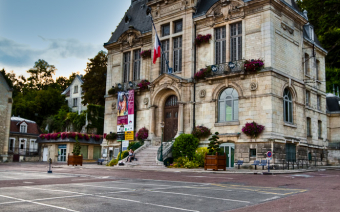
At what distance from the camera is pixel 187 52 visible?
28.3m

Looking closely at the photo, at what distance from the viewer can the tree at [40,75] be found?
75.3 metres

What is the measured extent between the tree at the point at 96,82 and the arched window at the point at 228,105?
79.8 feet

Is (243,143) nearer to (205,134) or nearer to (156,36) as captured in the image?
(205,134)

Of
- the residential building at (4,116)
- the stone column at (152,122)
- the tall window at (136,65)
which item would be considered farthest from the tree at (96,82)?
the stone column at (152,122)

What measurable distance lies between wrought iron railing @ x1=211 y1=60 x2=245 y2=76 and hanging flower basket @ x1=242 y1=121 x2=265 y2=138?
4.03 metres

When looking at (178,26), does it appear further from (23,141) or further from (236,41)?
(23,141)

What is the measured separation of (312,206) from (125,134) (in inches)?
998

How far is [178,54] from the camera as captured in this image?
29531 millimetres

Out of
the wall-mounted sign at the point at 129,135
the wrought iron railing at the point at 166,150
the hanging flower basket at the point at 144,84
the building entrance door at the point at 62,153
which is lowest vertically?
the building entrance door at the point at 62,153

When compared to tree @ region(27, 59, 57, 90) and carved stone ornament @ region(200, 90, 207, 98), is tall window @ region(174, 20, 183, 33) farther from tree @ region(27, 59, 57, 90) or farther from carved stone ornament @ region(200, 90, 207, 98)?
tree @ region(27, 59, 57, 90)

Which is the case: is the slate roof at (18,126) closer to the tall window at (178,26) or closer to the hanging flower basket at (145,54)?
the hanging flower basket at (145,54)

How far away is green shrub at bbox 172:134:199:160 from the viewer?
83.8 feet

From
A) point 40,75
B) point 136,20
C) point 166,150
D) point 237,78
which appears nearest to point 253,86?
point 237,78

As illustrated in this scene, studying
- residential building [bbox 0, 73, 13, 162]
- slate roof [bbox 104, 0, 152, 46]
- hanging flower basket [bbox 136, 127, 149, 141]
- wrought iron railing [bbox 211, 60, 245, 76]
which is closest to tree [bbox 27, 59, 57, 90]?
residential building [bbox 0, 73, 13, 162]
